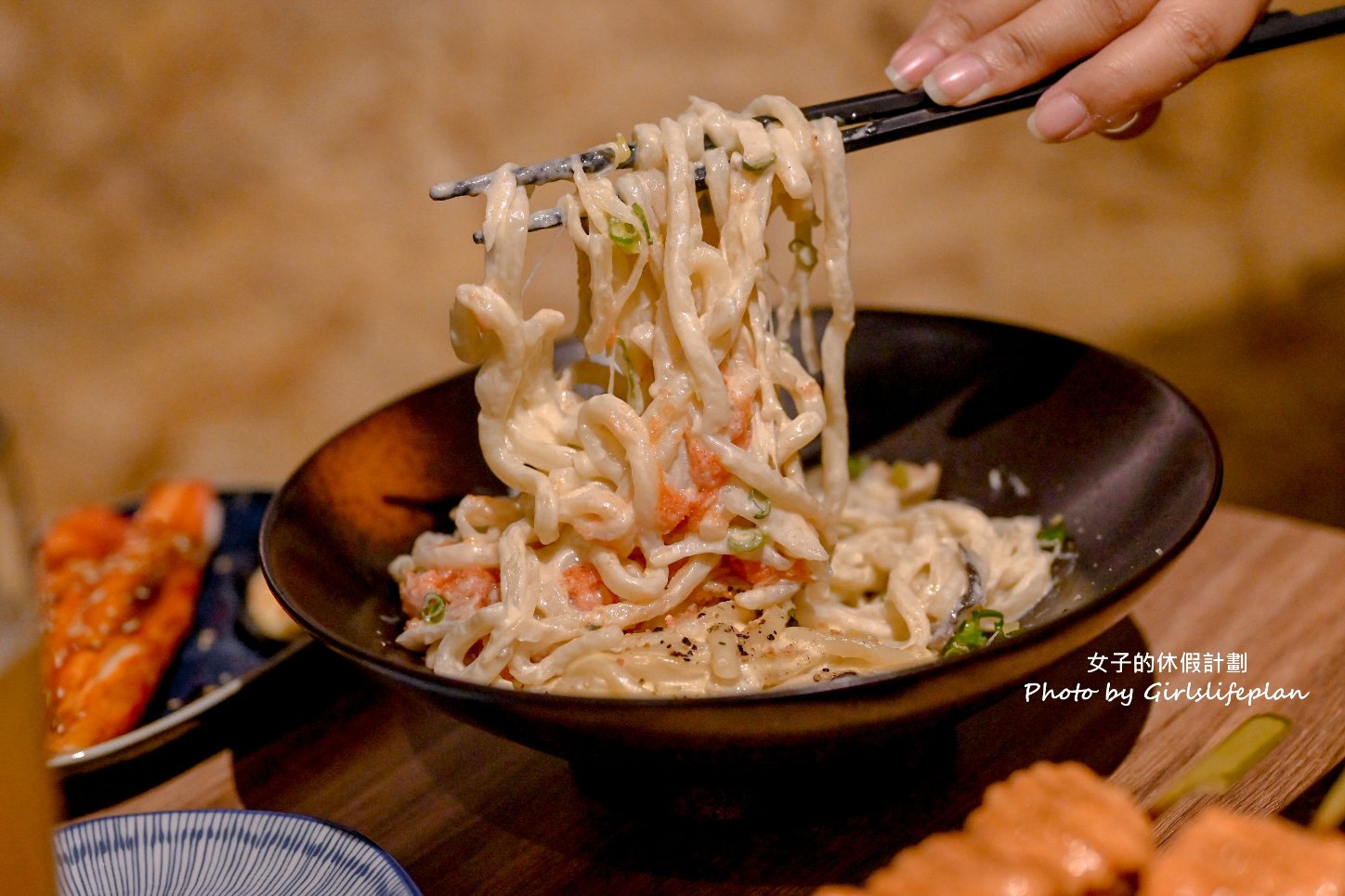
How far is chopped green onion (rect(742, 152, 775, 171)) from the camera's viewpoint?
1547 mm

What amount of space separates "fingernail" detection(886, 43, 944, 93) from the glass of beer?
57.0 inches

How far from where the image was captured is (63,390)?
4453mm

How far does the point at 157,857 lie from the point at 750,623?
2.51 ft

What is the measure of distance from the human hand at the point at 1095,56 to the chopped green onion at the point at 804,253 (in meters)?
0.28

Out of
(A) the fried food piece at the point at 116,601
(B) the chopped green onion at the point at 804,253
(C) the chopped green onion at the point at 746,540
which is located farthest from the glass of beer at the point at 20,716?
(B) the chopped green onion at the point at 804,253

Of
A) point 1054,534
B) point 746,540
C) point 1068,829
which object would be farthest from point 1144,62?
point 1068,829

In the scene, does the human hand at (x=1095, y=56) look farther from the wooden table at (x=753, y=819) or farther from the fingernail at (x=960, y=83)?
the wooden table at (x=753, y=819)

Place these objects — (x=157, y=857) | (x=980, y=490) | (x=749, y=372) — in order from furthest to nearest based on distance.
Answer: (x=980, y=490) → (x=749, y=372) → (x=157, y=857)

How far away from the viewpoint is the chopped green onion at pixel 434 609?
5.05 feet

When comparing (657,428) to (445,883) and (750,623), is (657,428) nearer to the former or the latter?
(750,623)

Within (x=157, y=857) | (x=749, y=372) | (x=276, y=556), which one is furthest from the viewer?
(x=749, y=372)

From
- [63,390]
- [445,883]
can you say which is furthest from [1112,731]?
[63,390]

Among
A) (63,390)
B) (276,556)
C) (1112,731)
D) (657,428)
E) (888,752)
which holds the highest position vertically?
(657,428)

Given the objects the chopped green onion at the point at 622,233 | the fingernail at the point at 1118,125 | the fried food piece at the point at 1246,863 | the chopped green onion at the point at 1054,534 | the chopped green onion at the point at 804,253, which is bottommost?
the chopped green onion at the point at 1054,534
